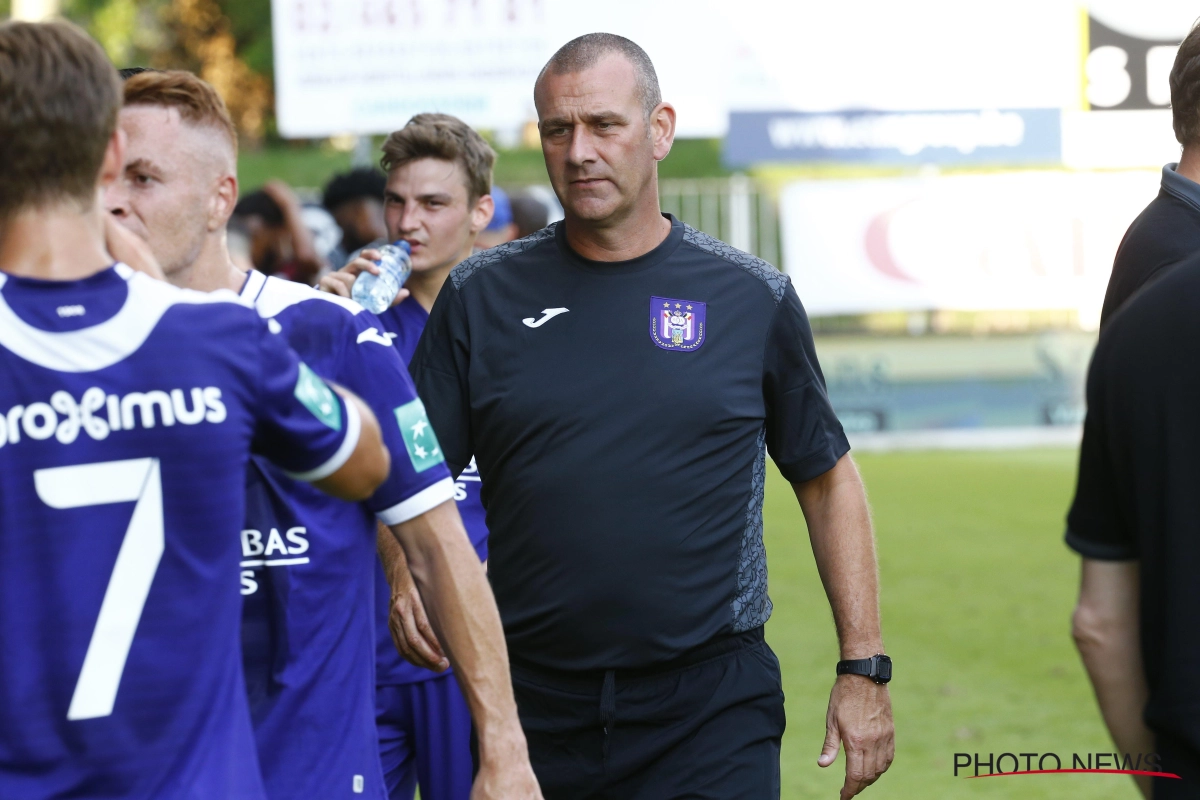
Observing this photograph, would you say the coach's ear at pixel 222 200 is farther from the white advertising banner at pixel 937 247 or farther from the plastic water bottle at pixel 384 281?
the white advertising banner at pixel 937 247

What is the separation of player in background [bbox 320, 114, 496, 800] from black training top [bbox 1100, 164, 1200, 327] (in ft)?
5.72

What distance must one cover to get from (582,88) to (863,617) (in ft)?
4.72

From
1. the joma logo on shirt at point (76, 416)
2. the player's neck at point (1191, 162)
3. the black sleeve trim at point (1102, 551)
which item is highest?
the player's neck at point (1191, 162)

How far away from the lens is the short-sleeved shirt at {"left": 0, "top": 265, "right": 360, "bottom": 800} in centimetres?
194

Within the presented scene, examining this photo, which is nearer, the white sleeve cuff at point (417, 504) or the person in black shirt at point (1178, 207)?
the white sleeve cuff at point (417, 504)

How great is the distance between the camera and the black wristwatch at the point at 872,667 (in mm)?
3424

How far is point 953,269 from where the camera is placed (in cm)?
1550

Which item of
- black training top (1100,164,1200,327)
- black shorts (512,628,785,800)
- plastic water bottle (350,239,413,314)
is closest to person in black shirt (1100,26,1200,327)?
black training top (1100,164,1200,327)

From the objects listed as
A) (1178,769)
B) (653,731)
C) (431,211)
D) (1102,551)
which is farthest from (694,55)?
(1178,769)

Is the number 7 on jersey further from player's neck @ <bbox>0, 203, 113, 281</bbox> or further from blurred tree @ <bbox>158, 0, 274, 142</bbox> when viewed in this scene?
blurred tree @ <bbox>158, 0, 274, 142</bbox>

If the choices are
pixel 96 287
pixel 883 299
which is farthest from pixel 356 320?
pixel 883 299

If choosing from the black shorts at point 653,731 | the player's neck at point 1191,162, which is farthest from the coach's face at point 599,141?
the player's neck at point 1191,162

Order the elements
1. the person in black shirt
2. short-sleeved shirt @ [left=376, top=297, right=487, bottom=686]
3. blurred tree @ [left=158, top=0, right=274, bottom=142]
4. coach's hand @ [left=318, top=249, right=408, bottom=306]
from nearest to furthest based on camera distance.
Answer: the person in black shirt → short-sleeved shirt @ [left=376, top=297, right=487, bottom=686] → coach's hand @ [left=318, top=249, right=408, bottom=306] → blurred tree @ [left=158, top=0, right=274, bottom=142]

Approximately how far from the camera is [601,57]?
3498 mm
